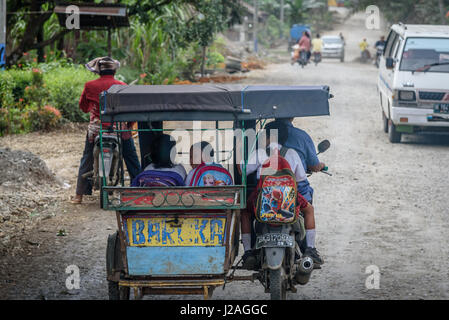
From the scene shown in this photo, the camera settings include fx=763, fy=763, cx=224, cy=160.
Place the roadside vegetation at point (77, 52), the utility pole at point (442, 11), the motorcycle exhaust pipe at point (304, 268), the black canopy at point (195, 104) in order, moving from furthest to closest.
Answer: the utility pole at point (442, 11) < the roadside vegetation at point (77, 52) < the motorcycle exhaust pipe at point (304, 268) < the black canopy at point (195, 104)

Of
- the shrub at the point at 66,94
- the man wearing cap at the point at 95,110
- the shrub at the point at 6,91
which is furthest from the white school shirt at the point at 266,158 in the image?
the shrub at the point at 66,94

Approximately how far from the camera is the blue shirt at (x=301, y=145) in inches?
241

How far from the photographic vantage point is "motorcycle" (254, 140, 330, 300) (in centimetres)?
549

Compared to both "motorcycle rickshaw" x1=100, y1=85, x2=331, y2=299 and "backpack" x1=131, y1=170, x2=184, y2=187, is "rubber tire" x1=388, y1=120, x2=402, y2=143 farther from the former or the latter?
"backpack" x1=131, y1=170, x2=184, y2=187

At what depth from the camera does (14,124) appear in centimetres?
1449

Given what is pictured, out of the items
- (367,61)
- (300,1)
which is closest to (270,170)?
(367,61)

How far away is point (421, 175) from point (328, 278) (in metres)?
5.38

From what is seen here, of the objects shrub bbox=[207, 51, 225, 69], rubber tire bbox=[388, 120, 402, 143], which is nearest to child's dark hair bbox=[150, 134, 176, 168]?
rubber tire bbox=[388, 120, 402, 143]

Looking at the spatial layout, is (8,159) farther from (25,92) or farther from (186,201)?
(186,201)

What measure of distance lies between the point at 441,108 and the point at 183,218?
31.5ft

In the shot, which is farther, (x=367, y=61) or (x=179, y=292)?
(x=367, y=61)

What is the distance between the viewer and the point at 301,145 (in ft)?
20.2

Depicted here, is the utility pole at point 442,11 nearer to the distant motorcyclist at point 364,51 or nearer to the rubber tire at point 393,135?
the distant motorcyclist at point 364,51

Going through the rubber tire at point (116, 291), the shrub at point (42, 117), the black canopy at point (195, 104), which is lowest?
the shrub at point (42, 117)
